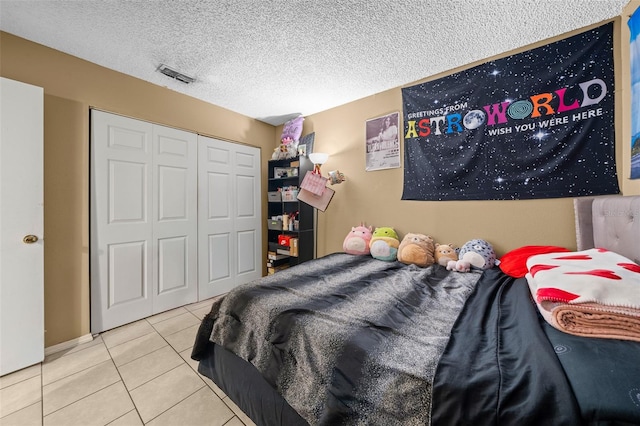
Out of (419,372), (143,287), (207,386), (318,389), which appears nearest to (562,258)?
(419,372)

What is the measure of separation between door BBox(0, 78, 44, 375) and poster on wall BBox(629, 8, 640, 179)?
4077 millimetres

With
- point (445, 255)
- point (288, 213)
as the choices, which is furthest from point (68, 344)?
point (445, 255)

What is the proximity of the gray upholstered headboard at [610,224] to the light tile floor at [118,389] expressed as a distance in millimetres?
2419

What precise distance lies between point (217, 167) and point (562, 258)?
3.32 meters

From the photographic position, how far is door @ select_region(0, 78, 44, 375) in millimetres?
1717

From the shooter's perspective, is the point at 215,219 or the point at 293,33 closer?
the point at 293,33

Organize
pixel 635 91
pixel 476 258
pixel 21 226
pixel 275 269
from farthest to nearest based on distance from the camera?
1. pixel 275 269
2. pixel 476 258
3. pixel 21 226
4. pixel 635 91

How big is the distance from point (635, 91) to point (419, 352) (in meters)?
2.11

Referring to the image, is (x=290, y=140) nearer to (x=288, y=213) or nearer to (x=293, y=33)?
(x=288, y=213)

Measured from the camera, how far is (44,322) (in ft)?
6.40

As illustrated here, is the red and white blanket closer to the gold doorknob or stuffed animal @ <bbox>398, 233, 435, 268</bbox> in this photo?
stuffed animal @ <bbox>398, 233, 435, 268</bbox>

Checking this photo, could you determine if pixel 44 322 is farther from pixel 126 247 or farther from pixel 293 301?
pixel 293 301

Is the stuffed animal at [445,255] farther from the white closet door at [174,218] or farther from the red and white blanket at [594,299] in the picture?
the white closet door at [174,218]

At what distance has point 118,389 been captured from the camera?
5.21ft
